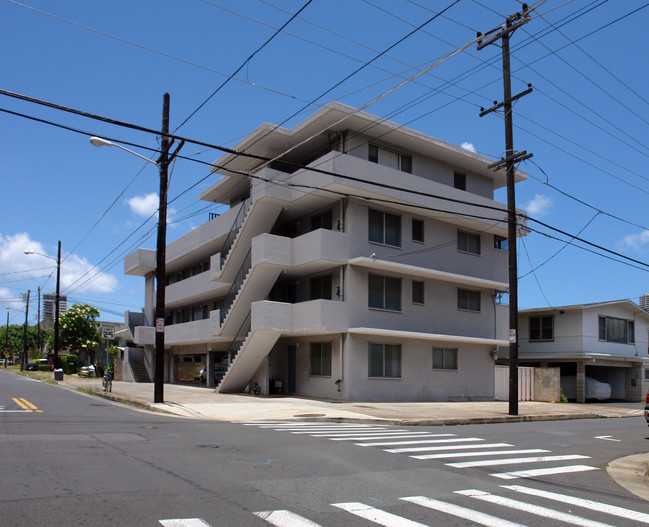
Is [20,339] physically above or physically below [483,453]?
below

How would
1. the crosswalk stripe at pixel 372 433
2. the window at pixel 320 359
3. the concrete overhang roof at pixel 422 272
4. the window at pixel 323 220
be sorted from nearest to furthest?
the crosswalk stripe at pixel 372 433 < the concrete overhang roof at pixel 422 272 < the window at pixel 320 359 < the window at pixel 323 220

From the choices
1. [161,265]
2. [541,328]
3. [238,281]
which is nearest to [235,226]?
[238,281]

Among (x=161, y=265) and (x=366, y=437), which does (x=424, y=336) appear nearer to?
(x=161, y=265)

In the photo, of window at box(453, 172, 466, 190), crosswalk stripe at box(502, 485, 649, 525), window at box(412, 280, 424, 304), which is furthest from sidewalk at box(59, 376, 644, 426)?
window at box(453, 172, 466, 190)

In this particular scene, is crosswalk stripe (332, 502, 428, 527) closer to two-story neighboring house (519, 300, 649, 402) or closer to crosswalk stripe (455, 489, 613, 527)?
crosswalk stripe (455, 489, 613, 527)

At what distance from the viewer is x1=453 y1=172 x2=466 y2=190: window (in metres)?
31.4

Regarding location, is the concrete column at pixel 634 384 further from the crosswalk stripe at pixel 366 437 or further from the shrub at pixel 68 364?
the shrub at pixel 68 364

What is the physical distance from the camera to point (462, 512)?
Result: 6758 millimetres

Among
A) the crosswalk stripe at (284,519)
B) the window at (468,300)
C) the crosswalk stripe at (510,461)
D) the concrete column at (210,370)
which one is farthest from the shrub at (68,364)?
the crosswalk stripe at (284,519)

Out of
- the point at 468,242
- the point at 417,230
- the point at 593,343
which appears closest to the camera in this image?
the point at 417,230

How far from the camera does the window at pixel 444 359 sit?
93.4 ft

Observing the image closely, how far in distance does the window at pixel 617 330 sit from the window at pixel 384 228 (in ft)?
51.5

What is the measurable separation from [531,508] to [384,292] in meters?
19.5

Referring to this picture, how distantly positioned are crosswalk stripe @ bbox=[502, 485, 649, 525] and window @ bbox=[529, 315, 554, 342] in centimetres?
2883
